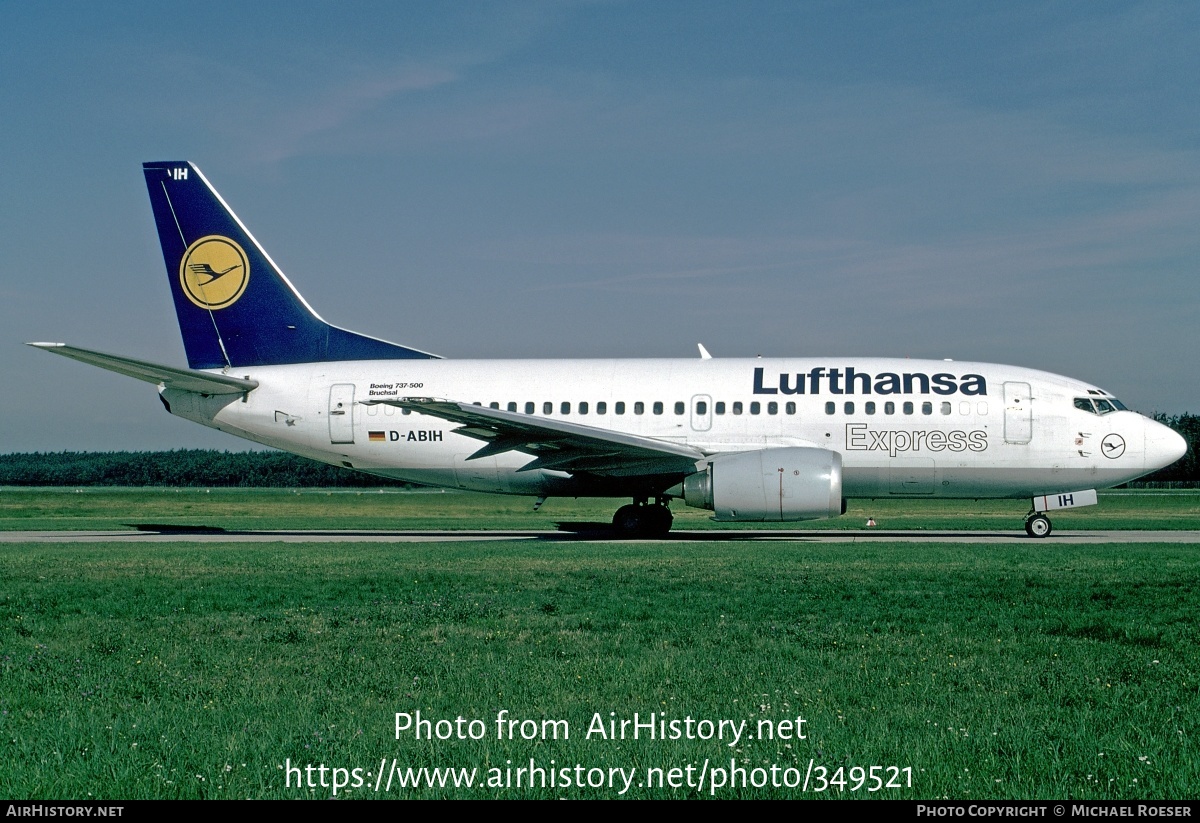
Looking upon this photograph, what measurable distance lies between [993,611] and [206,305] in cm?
2040

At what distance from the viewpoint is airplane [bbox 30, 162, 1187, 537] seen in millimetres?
20766

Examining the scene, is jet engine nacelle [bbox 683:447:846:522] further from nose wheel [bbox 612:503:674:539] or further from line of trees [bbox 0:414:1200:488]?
line of trees [bbox 0:414:1200:488]

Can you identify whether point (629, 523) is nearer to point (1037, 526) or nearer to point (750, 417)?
point (750, 417)

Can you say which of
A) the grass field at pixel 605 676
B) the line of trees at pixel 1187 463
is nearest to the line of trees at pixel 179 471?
the line of trees at pixel 1187 463

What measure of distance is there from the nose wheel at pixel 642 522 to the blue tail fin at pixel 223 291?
22.0 ft

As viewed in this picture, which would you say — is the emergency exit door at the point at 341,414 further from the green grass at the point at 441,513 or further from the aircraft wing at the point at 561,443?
the green grass at the point at 441,513

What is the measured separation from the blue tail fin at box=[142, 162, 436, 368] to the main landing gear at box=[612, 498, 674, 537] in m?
6.70

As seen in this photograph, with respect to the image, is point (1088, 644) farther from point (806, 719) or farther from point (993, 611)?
point (806, 719)

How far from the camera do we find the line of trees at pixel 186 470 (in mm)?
94562

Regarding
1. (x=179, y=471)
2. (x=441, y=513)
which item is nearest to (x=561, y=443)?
(x=441, y=513)

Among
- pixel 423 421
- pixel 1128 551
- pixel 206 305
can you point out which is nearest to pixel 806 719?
pixel 1128 551

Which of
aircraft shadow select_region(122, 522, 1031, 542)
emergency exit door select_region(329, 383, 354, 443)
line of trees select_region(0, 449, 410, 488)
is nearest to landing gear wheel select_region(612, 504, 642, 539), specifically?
aircraft shadow select_region(122, 522, 1031, 542)

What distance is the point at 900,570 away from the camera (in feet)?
43.1

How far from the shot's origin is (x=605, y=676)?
654 cm
